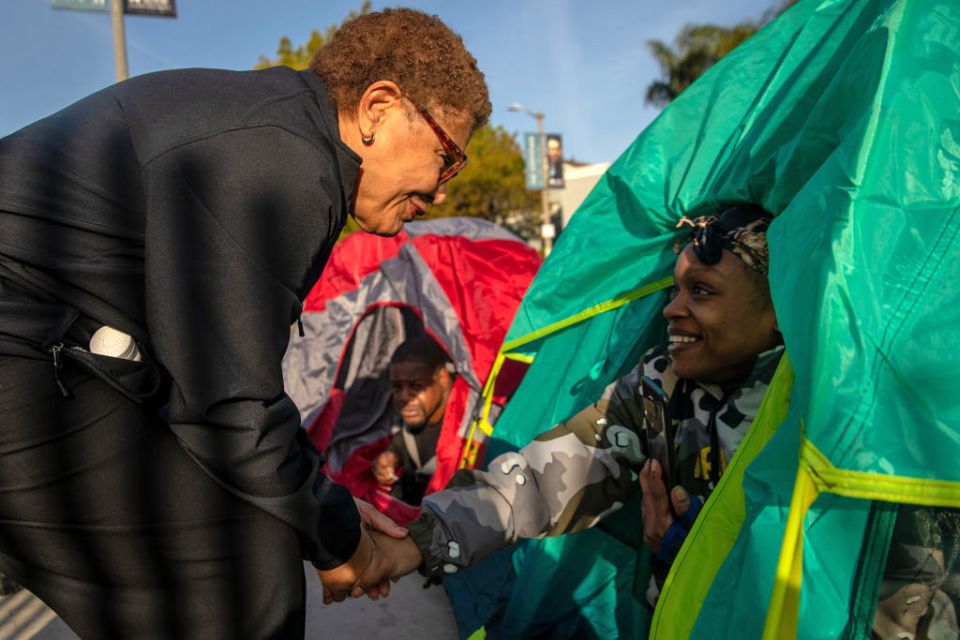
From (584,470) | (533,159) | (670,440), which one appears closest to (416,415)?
(584,470)

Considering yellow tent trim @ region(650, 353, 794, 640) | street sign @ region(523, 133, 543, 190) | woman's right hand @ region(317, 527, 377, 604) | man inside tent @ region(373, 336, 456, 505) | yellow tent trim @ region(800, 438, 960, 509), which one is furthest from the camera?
street sign @ region(523, 133, 543, 190)

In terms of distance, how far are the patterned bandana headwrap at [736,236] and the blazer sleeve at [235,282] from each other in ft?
3.58

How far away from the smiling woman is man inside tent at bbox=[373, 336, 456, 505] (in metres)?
2.59

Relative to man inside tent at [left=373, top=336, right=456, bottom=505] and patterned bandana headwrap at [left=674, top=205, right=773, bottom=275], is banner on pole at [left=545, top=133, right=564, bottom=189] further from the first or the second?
patterned bandana headwrap at [left=674, top=205, right=773, bottom=275]

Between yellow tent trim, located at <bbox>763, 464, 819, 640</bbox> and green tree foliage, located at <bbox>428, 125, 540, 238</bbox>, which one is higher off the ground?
yellow tent trim, located at <bbox>763, 464, 819, 640</bbox>

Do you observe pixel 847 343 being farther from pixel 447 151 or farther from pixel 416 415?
pixel 416 415

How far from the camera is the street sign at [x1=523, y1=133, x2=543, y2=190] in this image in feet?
75.5

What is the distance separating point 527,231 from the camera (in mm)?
28656

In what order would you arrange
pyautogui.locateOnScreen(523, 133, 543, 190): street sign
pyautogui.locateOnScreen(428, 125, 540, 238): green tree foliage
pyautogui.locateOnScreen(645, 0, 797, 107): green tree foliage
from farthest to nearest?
pyautogui.locateOnScreen(428, 125, 540, 238): green tree foliage < pyautogui.locateOnScreen(523, 133, 543, 190): street sign < pyautogui.locateOnScreen(645, 0, 797, 107): green tree foliage

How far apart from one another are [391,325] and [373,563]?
3.46 metres

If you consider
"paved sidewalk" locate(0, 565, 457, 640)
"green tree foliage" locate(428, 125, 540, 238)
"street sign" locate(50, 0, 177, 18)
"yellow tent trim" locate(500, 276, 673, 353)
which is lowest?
"green tree foliage" locate(428, 125, 540, 238)

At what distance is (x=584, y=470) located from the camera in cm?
208

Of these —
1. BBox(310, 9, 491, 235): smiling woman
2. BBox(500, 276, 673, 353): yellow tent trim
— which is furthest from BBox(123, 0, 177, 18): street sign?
BBox(310, 9, 491, 235): smiling woman

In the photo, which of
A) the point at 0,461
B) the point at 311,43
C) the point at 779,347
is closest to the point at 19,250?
the point at 0,461
